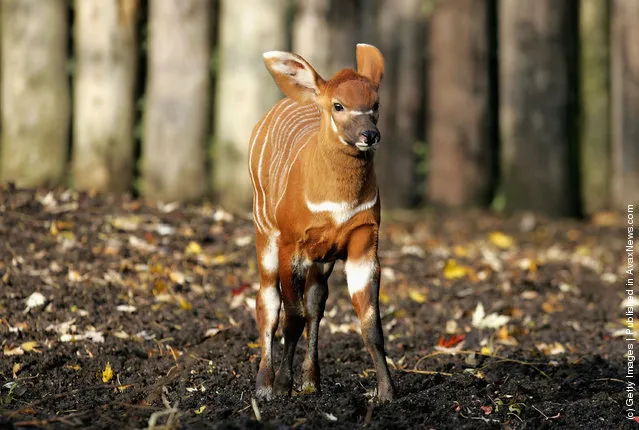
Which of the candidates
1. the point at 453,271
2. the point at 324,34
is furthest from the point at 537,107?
the point at 453,271

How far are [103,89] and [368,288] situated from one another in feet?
18.0

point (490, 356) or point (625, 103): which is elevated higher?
point (625, 103)

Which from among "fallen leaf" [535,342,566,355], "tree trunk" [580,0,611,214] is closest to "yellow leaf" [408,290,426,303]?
"fallen leaf" [535,342,566,355]

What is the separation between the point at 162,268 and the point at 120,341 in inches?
59.6

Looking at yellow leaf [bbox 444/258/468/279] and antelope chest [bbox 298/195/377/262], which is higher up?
antelope chest [bbox 298/195/377/262]

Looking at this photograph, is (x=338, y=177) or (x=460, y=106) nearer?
(x=338, y=177)

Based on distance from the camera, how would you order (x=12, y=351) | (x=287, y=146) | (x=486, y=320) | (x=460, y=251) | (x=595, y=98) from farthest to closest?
1. (x=595, y=98)
2. (x=460, y=251)
3. (x=486, y=320)
4. (x=12, y=351)
5. (x=287, y=146)

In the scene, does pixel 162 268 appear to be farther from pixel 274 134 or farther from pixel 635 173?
pixel 635 173

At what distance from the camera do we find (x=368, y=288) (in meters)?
4.75

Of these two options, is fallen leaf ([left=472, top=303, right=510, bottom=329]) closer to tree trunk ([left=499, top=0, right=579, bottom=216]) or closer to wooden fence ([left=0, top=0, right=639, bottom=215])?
wooden fence ([left=0, top=0, right=639, bottom=215])

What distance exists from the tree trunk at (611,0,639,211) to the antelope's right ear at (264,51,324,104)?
22.8 feet

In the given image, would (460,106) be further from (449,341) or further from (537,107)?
(449,341)

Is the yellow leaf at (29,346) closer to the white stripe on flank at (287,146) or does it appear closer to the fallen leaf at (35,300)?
the fallen leaf at (35,300)

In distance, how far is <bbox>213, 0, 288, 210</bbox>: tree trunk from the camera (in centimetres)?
968
